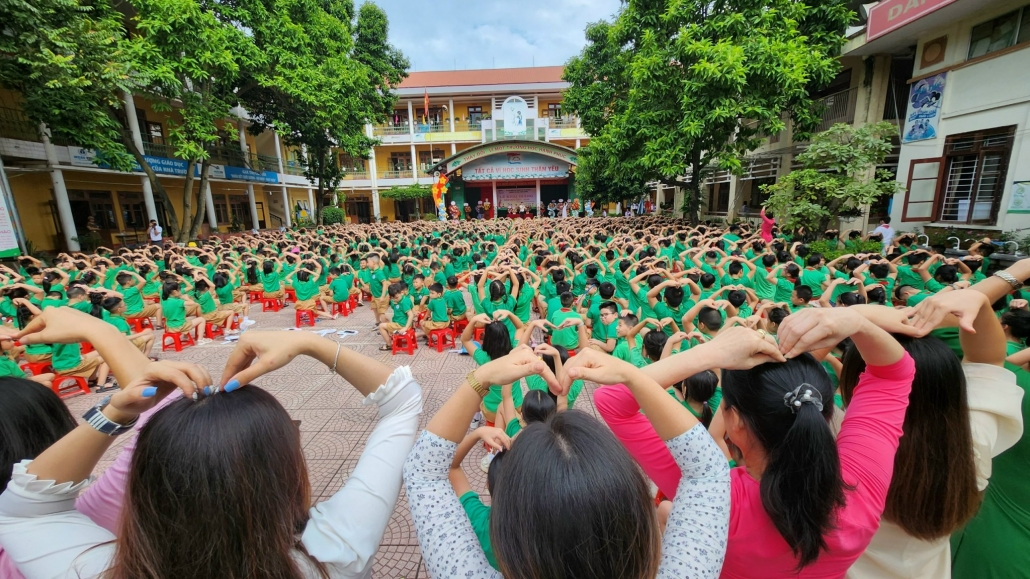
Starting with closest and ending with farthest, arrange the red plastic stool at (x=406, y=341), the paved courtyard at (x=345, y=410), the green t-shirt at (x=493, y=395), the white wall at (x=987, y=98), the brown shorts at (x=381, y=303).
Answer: the paved courtyard at (x=345, y=410) < the green t-shirt at (x=493, y=395) < the red plastic stool at (x=406, y=341) < the brown shorts at (x=381, y=303) < the white wall at (x=987, y=98)

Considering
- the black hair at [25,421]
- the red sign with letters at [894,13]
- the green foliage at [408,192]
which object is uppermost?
the red sign with letters at [894,13]

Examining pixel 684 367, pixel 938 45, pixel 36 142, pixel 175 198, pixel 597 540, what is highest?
pixel 938 45

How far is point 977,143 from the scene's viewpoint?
376 inches

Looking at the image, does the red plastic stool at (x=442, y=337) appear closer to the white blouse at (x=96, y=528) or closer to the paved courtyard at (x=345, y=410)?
the paved courtyard at (x=345, y=410)

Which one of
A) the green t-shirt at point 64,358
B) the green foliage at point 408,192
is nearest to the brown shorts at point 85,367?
the green t-shirt at point 64,358

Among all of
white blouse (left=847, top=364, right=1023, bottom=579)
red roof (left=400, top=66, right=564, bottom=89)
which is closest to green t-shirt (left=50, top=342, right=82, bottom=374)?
white blouse (left=847, top=364, right=1023, bottom=579)

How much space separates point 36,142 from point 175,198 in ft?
27.7

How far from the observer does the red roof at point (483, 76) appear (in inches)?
1415

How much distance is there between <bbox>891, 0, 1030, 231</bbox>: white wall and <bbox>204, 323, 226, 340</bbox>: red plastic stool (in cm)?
1578

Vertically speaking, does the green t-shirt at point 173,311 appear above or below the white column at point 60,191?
below

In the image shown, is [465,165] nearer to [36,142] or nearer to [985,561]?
[36,142]

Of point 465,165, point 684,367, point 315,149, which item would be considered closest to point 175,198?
point 315,149

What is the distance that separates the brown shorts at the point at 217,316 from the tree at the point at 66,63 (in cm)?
Result: 714

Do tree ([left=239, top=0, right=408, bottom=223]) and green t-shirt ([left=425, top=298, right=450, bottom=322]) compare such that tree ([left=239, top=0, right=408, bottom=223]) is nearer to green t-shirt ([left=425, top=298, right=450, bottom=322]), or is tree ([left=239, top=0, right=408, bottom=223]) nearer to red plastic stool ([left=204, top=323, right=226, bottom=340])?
red plastic stool ([left=204, top=323, right=226, bottom=340])
